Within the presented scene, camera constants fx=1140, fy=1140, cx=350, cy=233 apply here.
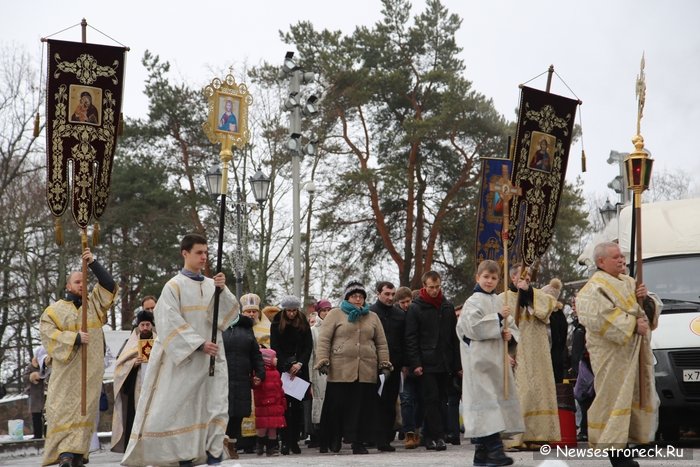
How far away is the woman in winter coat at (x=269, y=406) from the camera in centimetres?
1339

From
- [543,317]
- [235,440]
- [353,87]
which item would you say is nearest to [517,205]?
[543,317]

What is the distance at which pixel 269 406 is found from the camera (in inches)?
528

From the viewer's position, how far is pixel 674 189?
62.6 meters

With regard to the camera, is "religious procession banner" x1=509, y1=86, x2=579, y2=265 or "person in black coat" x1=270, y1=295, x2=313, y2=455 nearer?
"religious procession banner" x1=509, y1=86, x2=579, y2=265

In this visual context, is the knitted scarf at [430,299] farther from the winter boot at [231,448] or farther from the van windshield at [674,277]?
the winter boot at [231,448]

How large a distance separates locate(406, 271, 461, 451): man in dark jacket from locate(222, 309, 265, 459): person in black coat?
1.88 metres

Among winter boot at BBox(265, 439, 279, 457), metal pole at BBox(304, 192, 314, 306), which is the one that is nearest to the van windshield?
winter boot at BBox(265, 439, 279, 457)

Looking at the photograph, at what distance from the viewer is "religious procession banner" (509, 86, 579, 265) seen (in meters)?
13.0

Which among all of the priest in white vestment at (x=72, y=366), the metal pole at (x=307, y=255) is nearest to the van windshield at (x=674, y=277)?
the priest in white vestment at (x=72, y=366)

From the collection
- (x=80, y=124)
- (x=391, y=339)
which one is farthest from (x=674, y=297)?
(x=80, y=124)

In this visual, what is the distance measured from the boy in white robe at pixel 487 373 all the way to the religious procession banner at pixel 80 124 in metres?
3.96

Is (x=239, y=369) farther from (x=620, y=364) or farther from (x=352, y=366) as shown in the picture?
(x=620, y=364)

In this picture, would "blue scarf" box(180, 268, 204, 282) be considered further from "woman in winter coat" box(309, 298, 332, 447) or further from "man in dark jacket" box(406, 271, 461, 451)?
"woman in winter coat" box(309, 298, 332, 447)

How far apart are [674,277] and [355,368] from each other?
3.86m
